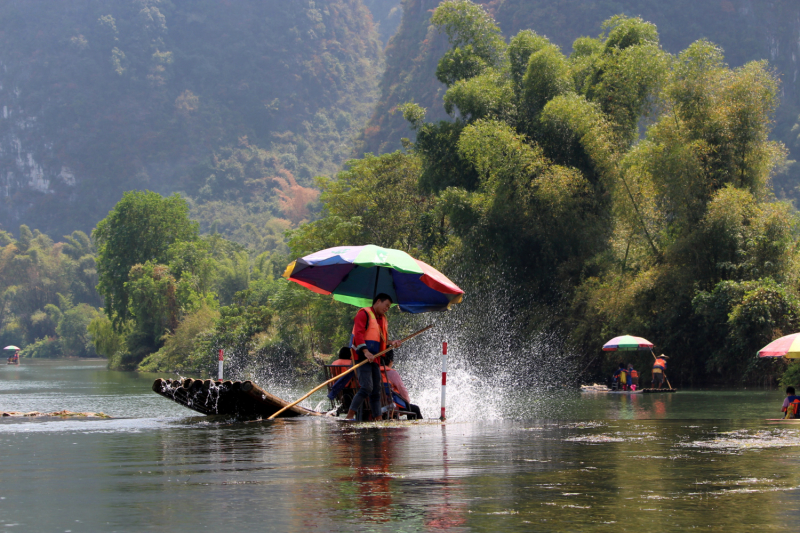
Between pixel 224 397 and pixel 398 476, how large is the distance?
6805mm

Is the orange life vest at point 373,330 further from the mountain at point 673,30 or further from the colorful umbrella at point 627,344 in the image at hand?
the mountain at point 673,30

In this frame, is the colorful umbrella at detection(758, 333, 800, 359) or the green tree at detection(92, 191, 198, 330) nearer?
the colorful umbrella at detection(758, 333, 800, 359)

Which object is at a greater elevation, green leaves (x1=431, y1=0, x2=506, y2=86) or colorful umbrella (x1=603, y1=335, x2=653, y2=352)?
green leaves (x1=431, y1=0, x2=506, y2=86)

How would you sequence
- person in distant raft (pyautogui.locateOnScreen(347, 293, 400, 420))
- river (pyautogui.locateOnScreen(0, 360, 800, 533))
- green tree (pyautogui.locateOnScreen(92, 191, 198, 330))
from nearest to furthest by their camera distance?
river (pyautogui.locateOnScreen(0, 360, 800, 533)) < person in distant raft (pyautogui.locateOnScreen(347, 293, 400, 420)) < green tree (pyautogui.locateOnScreen(92, 191, 198, 330))

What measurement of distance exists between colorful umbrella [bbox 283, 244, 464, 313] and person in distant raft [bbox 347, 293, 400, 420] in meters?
0.68

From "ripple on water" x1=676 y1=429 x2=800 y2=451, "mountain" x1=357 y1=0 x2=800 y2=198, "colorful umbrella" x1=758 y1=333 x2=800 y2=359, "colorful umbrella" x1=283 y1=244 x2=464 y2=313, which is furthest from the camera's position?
"mountain" x1=357 y1=0 x2=800 y2=198

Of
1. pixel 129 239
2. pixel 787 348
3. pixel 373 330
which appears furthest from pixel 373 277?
pixel 129 239

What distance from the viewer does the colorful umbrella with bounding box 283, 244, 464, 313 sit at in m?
12.5

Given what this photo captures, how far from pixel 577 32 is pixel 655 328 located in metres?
101

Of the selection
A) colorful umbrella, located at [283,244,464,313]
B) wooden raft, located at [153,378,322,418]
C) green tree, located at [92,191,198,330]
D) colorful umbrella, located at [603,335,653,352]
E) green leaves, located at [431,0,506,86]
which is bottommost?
wooden raft, located at [153,378,322,418]

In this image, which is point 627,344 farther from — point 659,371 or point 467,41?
point 467,41

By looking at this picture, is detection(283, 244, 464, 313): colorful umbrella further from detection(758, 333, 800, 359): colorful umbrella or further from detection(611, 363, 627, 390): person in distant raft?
detection(611, 363, 627, 390): person in distant raft

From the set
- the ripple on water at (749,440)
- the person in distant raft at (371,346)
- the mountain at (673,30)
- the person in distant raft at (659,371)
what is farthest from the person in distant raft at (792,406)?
the mountain at (673,30)

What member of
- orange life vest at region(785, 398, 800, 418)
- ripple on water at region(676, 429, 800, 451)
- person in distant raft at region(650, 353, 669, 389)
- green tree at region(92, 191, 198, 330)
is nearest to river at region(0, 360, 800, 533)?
ripple on water at region(676, 429, 800, 451)
